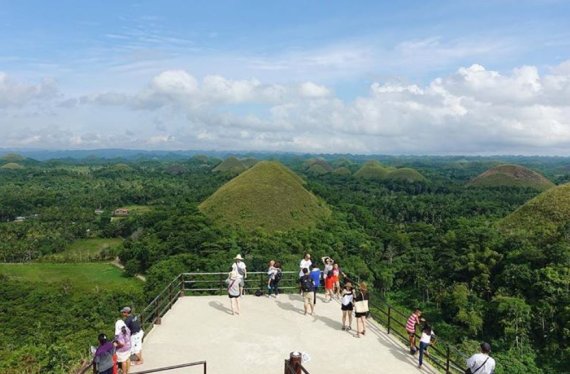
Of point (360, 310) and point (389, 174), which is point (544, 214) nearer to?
point (360, 310)

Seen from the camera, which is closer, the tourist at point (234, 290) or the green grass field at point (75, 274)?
the tourist at point (234, 290)

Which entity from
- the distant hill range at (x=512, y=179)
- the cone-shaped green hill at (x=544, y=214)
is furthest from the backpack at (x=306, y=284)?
the distant hill range at (x=512, y=179)

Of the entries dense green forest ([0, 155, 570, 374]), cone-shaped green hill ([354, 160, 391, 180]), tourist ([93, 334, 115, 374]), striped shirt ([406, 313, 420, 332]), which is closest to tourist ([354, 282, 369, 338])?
striped shirt ([406, 313, 420, 332])

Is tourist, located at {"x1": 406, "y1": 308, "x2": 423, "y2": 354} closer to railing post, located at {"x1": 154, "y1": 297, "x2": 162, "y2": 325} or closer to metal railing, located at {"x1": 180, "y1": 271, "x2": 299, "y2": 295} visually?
metal railing, located at {"x1": 180, "y1": 271, "x2": 299, "y2": 295}

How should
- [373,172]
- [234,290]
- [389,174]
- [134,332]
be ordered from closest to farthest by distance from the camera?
[134,332]
[234,290]
[389,174]
[373,172]

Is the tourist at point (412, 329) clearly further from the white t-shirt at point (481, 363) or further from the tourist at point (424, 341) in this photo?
the white t-shirt at point (481, 363)

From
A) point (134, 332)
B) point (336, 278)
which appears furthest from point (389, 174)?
point (134, 332)
